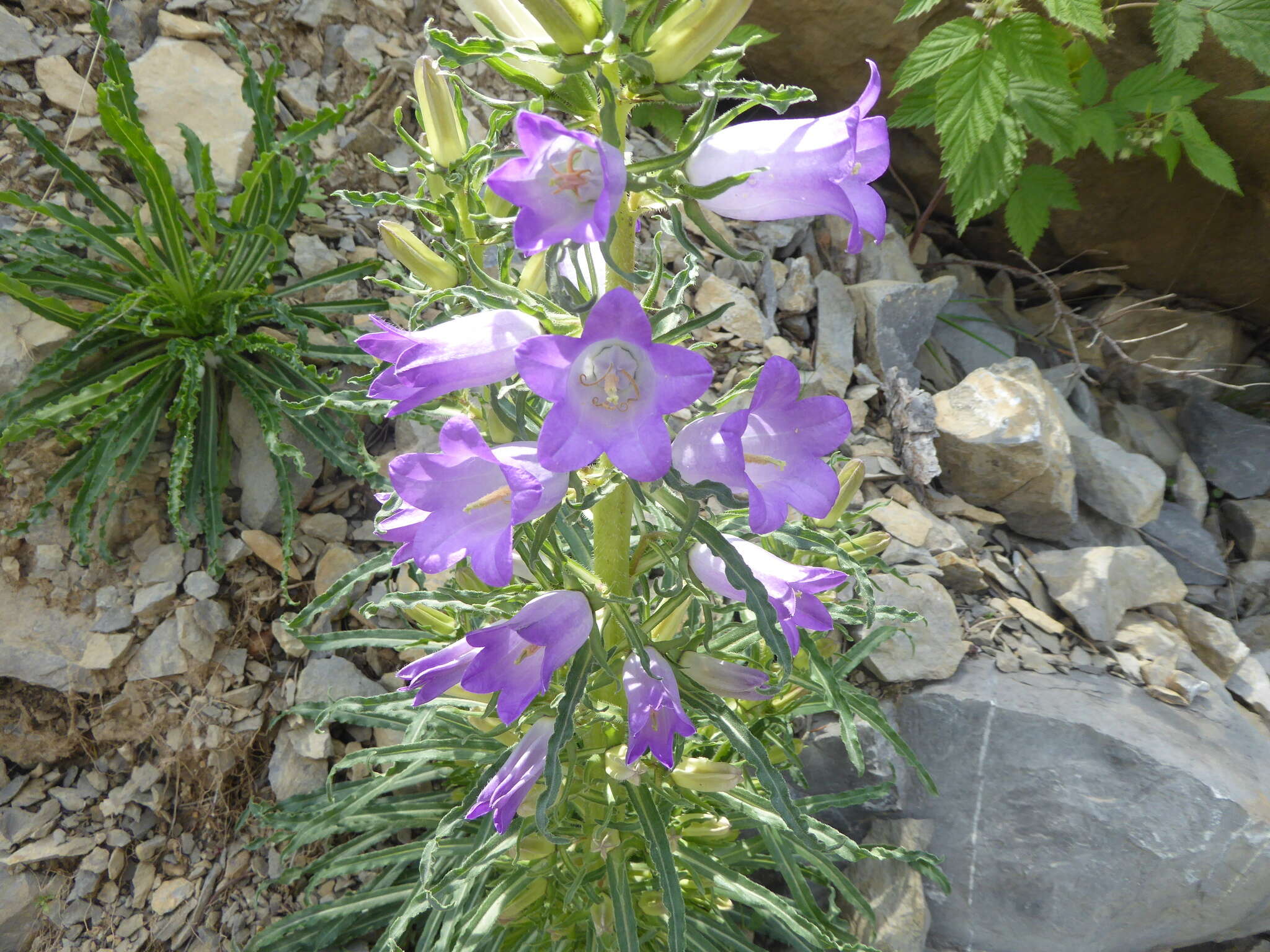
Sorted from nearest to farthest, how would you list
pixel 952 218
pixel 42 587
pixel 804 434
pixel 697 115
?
pixel 697 115 < pixel 804 434 < pixel 42 587 < pixel 952 218

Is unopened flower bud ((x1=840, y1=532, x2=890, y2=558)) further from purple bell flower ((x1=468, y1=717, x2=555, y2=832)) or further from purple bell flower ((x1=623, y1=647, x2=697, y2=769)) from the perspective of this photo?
purple bell flower ((x1=468, y1=717, x2=555, y2=832))

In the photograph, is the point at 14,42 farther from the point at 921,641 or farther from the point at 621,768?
the point at 921,641

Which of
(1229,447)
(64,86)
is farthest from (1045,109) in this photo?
(64,86)

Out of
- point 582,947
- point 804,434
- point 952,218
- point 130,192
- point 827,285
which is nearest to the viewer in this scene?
point 804,434

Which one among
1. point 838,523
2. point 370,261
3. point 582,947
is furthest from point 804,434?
point 370,261

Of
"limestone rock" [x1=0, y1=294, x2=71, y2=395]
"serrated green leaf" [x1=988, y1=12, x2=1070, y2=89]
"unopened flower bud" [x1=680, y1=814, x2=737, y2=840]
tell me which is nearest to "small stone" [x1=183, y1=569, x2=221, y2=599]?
"limestone rock" [x1=0, y1=294, x2=71, y2=395]

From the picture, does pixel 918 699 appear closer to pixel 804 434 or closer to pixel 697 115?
pixel 804 434

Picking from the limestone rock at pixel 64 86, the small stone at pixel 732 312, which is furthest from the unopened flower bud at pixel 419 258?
the limestone rock at pixel 64 86
